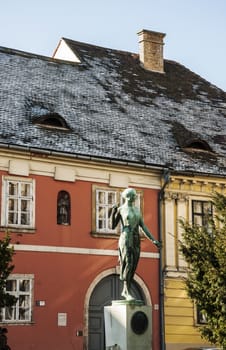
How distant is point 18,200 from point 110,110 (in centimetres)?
567

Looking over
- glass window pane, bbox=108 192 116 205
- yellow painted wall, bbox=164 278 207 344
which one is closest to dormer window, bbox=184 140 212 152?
glass window pane, bbox=108 192 116 205

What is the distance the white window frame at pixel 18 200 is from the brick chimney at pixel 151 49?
10.5m

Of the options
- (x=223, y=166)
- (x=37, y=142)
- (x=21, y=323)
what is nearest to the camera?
(x=21, y=323)

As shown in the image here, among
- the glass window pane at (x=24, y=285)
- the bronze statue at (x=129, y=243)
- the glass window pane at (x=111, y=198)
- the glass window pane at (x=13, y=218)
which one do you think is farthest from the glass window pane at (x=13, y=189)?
the bronze statue at (x=129, y=243)

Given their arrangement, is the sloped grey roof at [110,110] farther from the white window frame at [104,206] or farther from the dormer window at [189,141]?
the white window frame at [104,206]

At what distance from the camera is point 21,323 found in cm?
1973

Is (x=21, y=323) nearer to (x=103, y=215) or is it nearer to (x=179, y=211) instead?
(x=103, y=215)

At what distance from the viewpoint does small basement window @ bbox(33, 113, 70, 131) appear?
22000mm

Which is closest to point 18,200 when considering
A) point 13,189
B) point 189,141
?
point 13,189

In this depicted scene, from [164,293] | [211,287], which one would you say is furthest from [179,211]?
[211,287]

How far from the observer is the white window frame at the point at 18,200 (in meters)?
20.2

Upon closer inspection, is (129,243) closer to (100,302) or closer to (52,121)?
(100,302)

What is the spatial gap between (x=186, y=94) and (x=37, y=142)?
29.7 ft

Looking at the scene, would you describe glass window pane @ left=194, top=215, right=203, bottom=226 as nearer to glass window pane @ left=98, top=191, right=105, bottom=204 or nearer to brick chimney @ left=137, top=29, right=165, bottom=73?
glass window pane @ left=98, top=191, right=105, bottom=204
